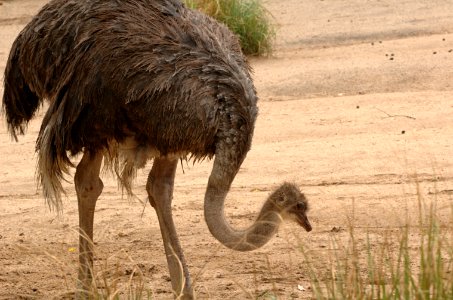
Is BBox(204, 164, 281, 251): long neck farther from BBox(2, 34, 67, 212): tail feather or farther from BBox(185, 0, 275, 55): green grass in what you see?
BBox(185, 0, 275, 55): green grass

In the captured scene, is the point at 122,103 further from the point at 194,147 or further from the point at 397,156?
the point at 397,156

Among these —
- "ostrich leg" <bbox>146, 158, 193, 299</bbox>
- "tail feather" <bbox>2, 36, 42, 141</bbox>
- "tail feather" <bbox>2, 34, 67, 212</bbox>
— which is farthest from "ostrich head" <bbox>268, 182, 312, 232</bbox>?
"tail feather" <bbox>2, 36, 42, 141</bbox>

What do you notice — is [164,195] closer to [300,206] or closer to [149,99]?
[149,99]

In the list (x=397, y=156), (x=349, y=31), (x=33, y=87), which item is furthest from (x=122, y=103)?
(x=349, y=31)

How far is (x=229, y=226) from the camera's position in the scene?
17.7 feet

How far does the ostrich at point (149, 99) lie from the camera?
5.38m

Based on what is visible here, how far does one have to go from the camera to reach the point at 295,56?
40.1ft

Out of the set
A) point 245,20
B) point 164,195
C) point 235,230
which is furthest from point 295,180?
point 245,20

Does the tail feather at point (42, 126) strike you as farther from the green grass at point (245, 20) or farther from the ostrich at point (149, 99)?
the green grass at point (245, 20)

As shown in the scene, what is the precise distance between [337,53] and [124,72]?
677 cm

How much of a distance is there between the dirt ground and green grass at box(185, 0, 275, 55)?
179 millimetres

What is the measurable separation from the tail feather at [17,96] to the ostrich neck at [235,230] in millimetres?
1331

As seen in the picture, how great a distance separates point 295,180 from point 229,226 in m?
2.30

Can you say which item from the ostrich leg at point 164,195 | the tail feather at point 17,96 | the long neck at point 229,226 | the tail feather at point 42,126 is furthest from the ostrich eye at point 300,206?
the tail feather at point 17,96
